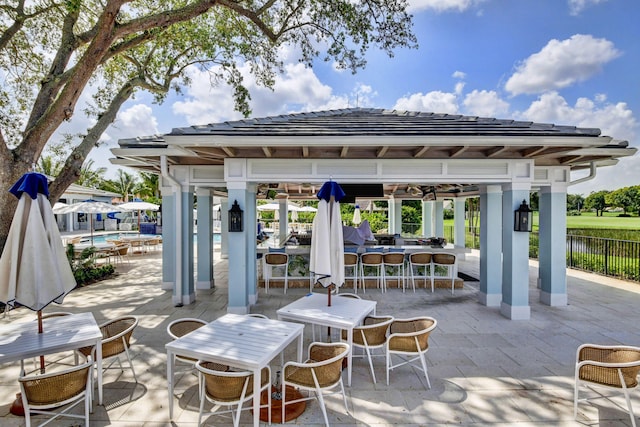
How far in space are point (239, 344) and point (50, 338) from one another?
7.25 feet

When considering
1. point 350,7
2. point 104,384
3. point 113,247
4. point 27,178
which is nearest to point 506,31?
point 350,7

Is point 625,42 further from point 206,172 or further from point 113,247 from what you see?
point 113,247

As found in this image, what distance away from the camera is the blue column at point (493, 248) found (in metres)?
7.50

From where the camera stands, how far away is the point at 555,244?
7.52 m

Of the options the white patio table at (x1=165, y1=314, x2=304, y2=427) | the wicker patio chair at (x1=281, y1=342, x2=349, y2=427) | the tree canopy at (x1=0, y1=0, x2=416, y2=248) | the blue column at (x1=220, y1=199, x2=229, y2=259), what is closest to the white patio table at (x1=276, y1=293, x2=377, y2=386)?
the white patio table at (x1=165, y1=314, x2=304, y2=427)

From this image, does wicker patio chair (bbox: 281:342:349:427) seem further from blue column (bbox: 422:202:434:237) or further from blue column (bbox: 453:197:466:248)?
blue column (bbox: 422:202:434:237)

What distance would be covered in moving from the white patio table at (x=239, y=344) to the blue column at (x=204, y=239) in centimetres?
534

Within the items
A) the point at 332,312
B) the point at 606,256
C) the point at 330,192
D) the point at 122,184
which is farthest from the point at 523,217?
the point at 122,184

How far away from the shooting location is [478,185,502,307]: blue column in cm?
750

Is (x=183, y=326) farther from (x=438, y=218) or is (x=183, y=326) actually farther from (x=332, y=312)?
(x=438, y=218)

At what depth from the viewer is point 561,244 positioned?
24.7ft

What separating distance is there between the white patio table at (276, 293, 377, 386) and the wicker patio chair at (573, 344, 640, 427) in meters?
2.48

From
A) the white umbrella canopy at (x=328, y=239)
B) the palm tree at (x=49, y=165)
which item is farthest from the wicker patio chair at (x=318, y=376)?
the palm tree at (x=49, y=165)

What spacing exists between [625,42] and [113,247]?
2568 cm
